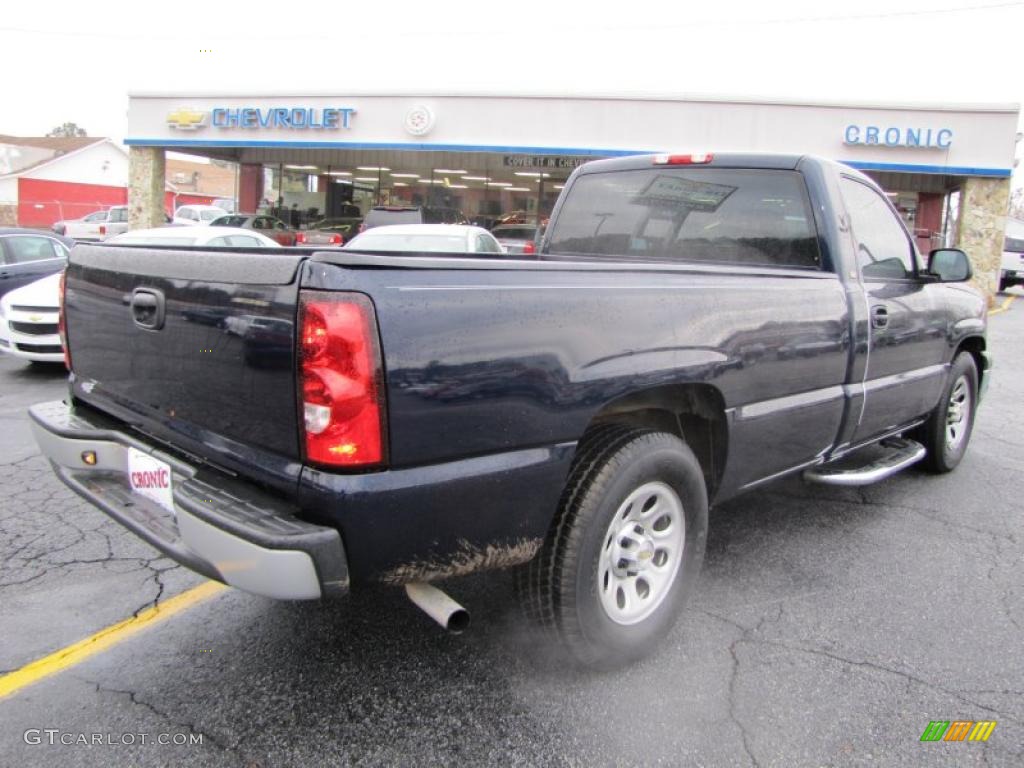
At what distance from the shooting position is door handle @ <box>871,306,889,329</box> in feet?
13.0

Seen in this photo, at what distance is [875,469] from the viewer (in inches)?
168

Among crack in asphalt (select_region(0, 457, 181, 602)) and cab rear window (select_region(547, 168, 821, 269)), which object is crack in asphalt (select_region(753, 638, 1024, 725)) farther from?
crack in asphalt (select_region(0, 457, 181, 602))

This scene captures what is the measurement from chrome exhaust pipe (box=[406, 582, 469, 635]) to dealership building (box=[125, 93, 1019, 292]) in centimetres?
1598

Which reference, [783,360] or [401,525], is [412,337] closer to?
[401,525]

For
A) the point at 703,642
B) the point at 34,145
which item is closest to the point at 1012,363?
the point at 703,642

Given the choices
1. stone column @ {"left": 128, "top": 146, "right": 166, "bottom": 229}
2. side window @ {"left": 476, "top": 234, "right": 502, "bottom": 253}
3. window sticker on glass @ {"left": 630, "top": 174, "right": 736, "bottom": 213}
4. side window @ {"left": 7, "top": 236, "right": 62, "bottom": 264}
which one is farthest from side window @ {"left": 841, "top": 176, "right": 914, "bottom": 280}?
stone column @ {"left": 128, "top": 146, "right": 166, "bottom": 229}

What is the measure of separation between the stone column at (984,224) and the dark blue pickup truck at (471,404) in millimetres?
18052

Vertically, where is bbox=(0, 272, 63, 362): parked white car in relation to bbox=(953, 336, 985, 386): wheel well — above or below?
below

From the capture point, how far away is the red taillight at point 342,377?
2078 millimetres

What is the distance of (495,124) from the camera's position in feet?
71.8

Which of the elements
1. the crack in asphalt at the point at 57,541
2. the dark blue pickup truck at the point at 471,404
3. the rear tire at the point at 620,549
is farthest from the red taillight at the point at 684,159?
the crack in asphalt at the point at 57,541

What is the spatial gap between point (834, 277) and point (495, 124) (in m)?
19.4

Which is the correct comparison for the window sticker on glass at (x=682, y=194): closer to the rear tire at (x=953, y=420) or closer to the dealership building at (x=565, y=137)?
the rear tire at (x=953, y=420)

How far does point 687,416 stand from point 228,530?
1951mm
